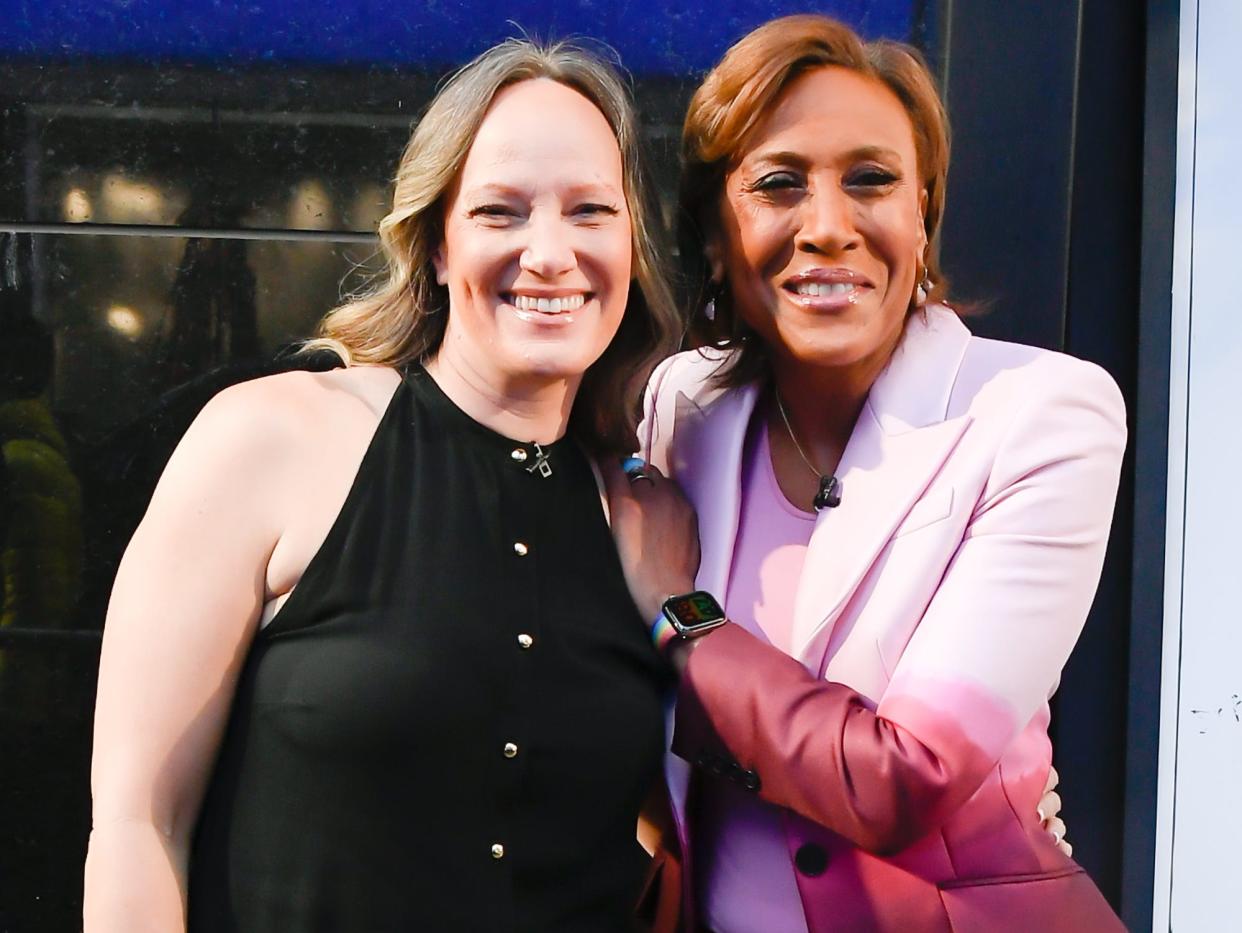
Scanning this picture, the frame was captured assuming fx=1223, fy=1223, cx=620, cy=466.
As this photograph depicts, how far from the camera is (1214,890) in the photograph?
2.91m

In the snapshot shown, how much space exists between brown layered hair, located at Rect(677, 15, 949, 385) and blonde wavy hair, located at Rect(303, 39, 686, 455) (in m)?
0.24

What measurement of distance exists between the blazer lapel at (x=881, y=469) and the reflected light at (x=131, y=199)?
5.83 ft

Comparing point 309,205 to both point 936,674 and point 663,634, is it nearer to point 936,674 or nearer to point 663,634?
point 663,634

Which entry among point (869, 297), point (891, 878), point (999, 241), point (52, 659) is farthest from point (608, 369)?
point (52, 659)

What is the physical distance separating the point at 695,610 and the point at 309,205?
1.53 m

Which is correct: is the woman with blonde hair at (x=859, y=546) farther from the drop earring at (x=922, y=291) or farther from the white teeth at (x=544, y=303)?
the white teeth at (x=544, y=303)

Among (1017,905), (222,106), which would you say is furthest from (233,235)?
(1017,905)

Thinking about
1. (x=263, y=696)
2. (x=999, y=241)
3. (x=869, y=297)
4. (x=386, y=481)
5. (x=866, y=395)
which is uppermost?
(x=999, y=241)

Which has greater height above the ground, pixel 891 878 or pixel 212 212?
pixel 212 212

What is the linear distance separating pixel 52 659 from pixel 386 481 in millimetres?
1526

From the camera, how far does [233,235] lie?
293 cm

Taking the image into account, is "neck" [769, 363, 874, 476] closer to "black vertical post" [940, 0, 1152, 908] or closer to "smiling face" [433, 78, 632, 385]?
"smiling face" [433, 78, 632, 385]

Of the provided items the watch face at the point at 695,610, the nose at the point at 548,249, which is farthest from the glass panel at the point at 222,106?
the watch face at the point at 695,610

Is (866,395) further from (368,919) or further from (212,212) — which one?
(212,212)
